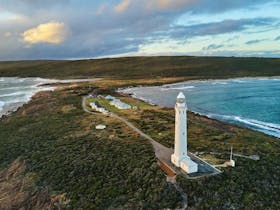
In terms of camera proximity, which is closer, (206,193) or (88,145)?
(206,193)

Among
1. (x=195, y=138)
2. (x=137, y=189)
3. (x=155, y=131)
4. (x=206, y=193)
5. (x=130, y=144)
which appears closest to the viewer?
(x=206, y=193)

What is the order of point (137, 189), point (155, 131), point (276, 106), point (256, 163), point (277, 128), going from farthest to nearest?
point (276, 106) → point (277, 128) → point (155, 131) → point (256, 163) → point (137, 189)

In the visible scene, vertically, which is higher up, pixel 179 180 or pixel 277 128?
pixel 179 180

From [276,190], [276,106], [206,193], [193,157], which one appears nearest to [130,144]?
[193,157]

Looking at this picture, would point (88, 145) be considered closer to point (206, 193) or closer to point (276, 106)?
point (206, 193)

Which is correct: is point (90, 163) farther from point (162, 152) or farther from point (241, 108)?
point (241, 108)

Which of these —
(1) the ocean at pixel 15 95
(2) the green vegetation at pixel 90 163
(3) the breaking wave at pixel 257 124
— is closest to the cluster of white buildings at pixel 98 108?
(2) the green vegetation at pixel 90 163
